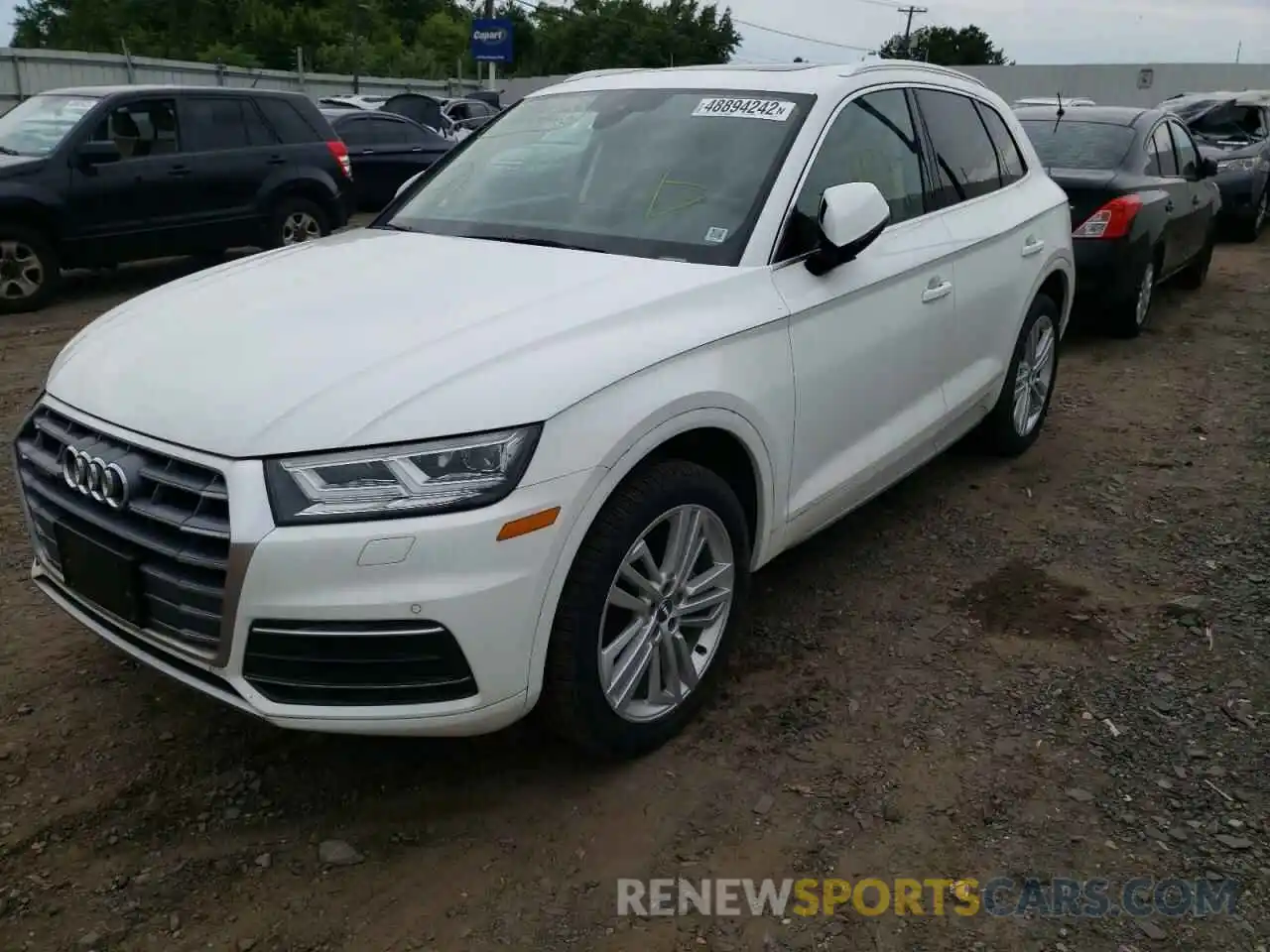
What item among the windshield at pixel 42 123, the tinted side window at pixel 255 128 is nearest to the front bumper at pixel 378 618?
the windshield at pixel 42 123

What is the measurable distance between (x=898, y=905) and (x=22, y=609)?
2953 millimetres

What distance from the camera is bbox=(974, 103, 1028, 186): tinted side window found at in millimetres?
4730

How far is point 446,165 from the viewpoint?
13.4ft

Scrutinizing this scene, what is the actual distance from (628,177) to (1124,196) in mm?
4949

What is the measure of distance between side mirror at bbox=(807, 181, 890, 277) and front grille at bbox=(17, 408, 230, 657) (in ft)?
5.86

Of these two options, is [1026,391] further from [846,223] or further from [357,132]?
[357,132]

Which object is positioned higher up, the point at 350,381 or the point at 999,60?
the point at 999,60

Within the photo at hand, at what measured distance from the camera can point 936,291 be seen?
387cm

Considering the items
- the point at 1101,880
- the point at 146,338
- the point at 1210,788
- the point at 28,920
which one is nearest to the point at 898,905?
the point at 1101,880

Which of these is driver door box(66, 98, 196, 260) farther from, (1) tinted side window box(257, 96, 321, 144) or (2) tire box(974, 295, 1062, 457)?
(2) tire box(974, 295, 1062, 457)

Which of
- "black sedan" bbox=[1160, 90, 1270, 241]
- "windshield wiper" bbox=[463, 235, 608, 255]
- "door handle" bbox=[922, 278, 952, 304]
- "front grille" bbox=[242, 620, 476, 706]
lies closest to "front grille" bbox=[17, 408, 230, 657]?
"front grille" bbox=[242, 620, 476, 706]

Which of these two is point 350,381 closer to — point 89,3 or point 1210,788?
point 1210,788

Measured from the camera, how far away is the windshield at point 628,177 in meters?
3.23

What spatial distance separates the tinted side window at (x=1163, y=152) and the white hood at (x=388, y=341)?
6123 mm
